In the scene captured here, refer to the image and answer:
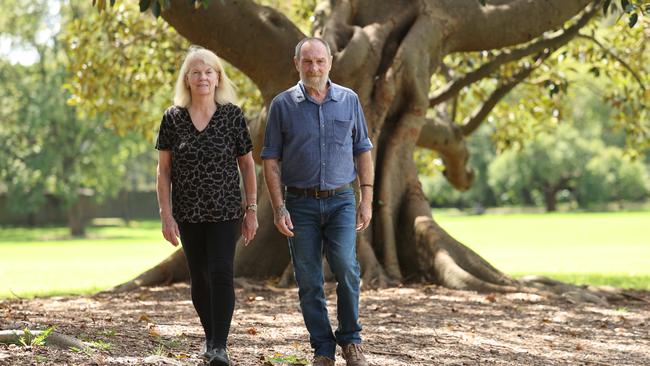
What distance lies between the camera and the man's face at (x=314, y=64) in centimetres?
578

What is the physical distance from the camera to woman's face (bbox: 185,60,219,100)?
5758 mm

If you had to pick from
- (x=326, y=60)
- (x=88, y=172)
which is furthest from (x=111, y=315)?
(x=88, y=172)

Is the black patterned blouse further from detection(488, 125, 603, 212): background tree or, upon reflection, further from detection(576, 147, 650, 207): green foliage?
detection(576, 147, 650, 207): green foliage

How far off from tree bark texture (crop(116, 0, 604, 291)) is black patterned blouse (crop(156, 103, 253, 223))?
527cm

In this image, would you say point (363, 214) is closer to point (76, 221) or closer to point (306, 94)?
point (306, 94)

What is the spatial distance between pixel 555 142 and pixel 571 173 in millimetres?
3189

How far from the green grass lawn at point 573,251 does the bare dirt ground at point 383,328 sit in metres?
6.16

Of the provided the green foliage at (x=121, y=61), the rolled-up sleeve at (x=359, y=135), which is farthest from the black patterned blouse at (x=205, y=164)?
the green foliage at (x=121, y=61)

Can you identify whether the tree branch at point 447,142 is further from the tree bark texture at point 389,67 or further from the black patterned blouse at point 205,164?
the black patterned blouse at point 205,164

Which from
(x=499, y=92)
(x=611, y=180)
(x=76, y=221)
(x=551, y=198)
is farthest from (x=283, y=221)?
(x=551, y=198)

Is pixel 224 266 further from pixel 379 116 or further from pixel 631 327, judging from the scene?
pixel 379 116

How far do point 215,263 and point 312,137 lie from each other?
97 cm

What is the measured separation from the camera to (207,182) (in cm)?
574

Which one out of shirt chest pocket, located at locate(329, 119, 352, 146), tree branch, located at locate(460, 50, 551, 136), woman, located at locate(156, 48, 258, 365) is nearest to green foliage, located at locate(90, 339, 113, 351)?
woman, located at locate(156, 48, 258, 365)
